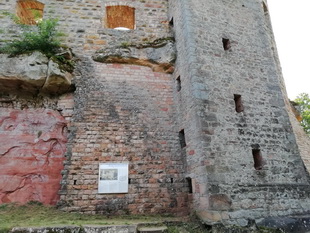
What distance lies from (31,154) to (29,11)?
593 cm

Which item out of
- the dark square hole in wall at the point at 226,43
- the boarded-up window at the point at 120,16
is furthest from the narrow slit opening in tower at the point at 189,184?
the boarded-up window at the point at 120,16

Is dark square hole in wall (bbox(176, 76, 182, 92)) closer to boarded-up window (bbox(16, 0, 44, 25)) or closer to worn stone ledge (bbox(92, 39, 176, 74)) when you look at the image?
worn stone ledge (bbox(92, 39, 176, 74))

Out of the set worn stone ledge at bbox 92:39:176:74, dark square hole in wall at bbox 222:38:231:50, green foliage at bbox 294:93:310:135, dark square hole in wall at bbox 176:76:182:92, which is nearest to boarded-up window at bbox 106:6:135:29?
worn stone ledge at bbox 92:39:176:74

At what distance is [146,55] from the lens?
7.92 metres

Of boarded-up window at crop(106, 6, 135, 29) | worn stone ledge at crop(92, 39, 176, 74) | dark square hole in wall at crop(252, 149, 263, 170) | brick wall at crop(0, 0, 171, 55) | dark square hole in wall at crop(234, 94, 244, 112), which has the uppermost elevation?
boarded-up window at crop(106, 6, 135, 29)

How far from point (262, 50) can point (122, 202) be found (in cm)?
645

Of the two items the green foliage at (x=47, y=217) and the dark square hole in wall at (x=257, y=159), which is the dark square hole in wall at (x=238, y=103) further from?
the green foliage at (x=47, y=217)

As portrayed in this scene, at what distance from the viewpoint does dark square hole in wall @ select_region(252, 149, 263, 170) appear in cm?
605

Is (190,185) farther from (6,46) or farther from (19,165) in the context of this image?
(6,46)

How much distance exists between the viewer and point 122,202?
6.04 meters

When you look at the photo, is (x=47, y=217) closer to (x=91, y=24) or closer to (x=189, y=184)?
(x=189, y=184)

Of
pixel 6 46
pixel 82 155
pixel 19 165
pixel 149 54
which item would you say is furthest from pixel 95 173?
pixel 6 46

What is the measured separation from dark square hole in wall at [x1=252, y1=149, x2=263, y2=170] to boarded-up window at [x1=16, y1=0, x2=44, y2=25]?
8689 mm

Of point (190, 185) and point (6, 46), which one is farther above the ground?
point (6, 46)
